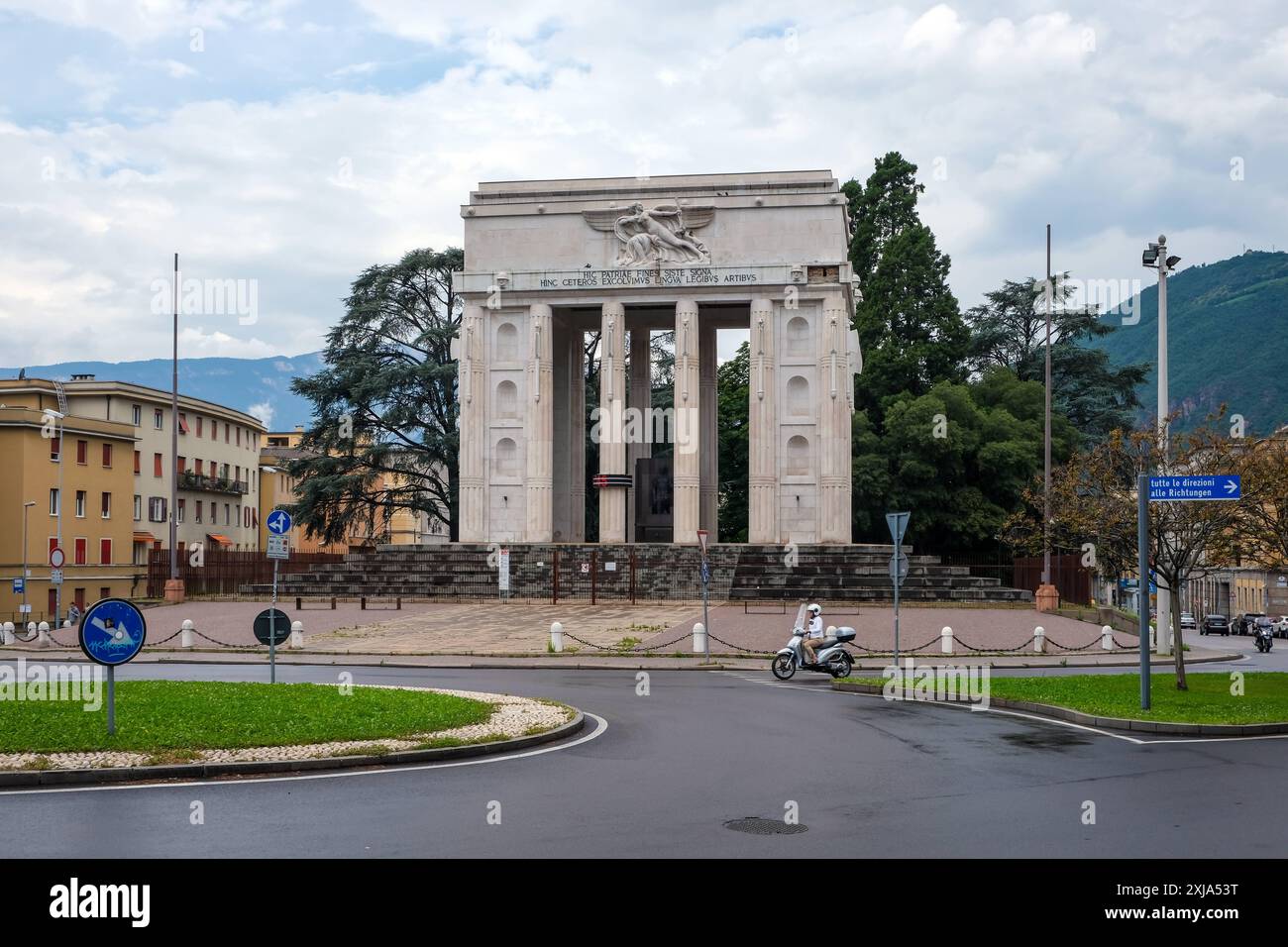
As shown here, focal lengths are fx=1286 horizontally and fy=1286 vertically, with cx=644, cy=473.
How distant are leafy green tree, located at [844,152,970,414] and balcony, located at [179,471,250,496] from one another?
1782 inches

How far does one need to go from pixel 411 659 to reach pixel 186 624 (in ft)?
26.2

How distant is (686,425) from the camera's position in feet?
203

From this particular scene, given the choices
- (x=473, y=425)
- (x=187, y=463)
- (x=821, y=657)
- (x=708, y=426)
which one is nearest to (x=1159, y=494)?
(x=821, y=657)

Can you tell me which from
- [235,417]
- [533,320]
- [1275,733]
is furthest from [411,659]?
[235,417]

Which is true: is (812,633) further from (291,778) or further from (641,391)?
(641,391)

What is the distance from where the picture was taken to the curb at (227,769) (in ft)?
42.1

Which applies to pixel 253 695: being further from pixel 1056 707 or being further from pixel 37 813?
pixel 1056 707

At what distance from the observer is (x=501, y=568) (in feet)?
160

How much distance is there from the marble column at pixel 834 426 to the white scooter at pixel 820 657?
1369 inches

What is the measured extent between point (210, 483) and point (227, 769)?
80672mm

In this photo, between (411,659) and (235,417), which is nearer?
(411,659)

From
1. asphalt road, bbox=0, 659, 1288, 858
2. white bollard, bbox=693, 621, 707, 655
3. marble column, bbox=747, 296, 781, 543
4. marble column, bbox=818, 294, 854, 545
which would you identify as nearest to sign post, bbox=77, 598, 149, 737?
asphalt road, bbox=0, 659, 1288, 858

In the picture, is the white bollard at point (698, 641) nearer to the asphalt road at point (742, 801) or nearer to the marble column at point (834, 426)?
the asphalt road at point (742, 801)

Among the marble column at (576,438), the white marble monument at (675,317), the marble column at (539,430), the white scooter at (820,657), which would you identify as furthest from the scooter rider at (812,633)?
the marble column at (576,438)
